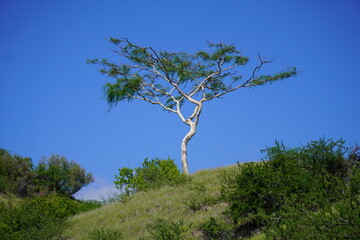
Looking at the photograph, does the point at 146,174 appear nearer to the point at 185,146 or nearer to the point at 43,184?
the point at 185,146

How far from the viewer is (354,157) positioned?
11461 mm

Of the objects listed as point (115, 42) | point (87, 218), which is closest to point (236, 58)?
point (115, 42)

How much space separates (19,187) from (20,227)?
2191 centimetres

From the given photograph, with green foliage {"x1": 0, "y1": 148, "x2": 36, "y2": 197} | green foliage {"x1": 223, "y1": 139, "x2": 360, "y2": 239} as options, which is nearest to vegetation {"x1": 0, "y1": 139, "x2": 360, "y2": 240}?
green foliage {"x1": 223, "y1": 139, "x2": 360, "y2": 239}

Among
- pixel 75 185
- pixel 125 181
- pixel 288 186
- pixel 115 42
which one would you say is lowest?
pixel 288 186

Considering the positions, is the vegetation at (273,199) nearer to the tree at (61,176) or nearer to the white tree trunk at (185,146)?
the white tree trunk at (185,146)

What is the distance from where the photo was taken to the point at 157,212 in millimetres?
14617

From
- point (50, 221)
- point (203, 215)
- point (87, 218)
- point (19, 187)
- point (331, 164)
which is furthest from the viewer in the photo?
point (19, 187)

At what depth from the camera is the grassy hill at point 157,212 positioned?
41.6 ft

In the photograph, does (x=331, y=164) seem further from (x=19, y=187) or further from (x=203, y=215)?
(x=19, y=187)

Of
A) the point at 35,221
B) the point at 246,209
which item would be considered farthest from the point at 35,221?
the point at 246,209

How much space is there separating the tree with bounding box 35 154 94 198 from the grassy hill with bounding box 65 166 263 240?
22.5 meters

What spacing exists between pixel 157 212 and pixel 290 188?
240 inches

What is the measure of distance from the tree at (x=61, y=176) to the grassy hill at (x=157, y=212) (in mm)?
22475
